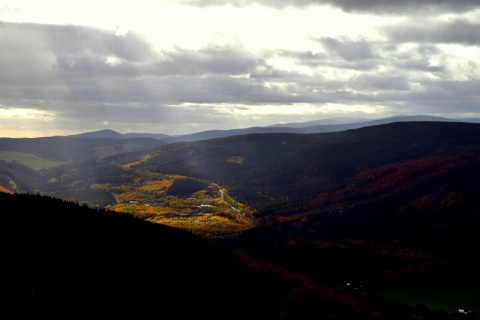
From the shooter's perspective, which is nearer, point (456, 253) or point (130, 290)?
point (130, 290)

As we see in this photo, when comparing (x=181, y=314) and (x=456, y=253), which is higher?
(x=181, y=314)

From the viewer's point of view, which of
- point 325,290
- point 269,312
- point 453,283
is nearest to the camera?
point 269,312

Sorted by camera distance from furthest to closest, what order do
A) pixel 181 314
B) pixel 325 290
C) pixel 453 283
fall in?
pixel 453 283 < pixel 325 290 < pixel 181 314

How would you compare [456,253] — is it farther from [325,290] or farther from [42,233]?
[42,233]

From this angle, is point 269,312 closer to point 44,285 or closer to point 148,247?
point 148,247

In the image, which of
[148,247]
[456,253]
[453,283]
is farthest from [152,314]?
[456,253]

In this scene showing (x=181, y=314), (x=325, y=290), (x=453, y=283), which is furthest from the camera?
(x=453, y=283)

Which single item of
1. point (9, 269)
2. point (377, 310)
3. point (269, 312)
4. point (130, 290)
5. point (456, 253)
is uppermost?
point (9, 269)

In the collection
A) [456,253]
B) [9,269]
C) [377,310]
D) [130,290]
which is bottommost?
[456,253]

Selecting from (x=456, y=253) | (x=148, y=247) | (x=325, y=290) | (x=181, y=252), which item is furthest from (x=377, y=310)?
(x=456, y=253)
